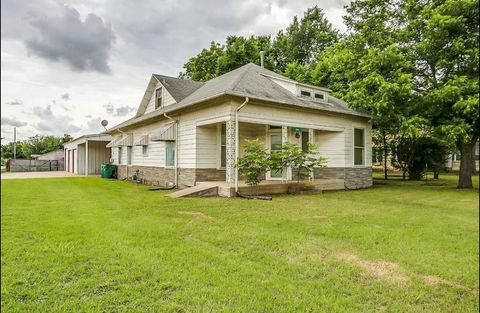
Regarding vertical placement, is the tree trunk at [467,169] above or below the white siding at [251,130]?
below

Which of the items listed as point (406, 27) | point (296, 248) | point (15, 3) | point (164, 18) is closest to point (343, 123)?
point (406, 27)

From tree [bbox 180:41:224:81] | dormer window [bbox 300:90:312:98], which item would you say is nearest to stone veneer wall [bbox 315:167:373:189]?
dormer window [bbox 300:90:312:98]

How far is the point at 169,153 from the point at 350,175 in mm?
6867

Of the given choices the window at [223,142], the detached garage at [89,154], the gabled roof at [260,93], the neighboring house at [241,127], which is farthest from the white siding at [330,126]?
the detached garage at [89,154]

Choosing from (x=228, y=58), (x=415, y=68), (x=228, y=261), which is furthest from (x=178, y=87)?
(x=228, y=261)

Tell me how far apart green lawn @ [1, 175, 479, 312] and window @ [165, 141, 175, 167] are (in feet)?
20.7

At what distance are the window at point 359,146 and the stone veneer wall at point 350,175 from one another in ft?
1.06

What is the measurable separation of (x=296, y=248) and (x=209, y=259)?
1.07m

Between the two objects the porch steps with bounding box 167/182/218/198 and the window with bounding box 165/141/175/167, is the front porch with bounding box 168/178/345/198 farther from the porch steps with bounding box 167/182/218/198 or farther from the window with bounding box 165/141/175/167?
the window with bounding box 165/141/175/167

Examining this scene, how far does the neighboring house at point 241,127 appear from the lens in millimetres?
9094

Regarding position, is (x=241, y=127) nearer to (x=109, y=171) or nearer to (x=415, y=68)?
(x=415, y=68)

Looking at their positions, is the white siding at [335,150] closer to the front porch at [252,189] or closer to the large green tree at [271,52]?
the front porch at [252,189]

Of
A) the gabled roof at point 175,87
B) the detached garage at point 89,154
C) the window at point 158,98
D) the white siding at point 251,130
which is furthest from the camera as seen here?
the detached garage at point 89,154

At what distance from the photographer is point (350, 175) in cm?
1197
